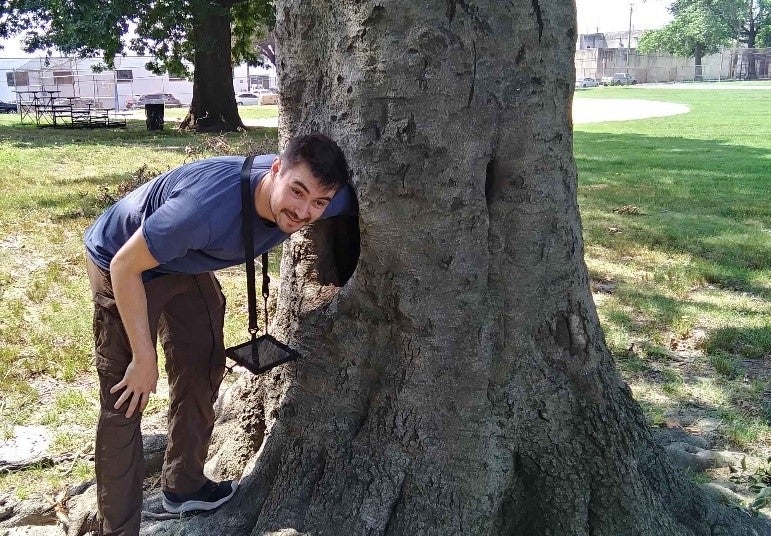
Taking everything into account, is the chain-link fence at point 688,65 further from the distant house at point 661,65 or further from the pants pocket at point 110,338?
the pants pocket at point 110,338

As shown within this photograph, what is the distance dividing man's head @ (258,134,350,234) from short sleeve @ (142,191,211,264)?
229mm

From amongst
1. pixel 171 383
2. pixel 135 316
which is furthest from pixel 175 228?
pixel 171 383

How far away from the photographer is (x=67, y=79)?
41000 mm

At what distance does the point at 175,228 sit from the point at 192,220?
0.06m

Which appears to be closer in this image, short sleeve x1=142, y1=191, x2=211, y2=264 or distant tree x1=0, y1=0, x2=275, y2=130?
short sleeve x1=142, y1=191, x2=211, y2=264

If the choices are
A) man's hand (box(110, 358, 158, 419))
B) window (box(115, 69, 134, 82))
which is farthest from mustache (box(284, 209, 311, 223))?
window (box(115, 69, 134, 82))

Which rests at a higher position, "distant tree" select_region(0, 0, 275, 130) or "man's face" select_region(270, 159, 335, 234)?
"distant tree" select_region(0, 0, 275, 130)

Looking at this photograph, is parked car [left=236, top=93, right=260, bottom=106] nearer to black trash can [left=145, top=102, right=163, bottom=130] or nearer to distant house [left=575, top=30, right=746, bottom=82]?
black trash can [left=145, top=102, right=163, bottom=130]

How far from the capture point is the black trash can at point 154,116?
22.9 m

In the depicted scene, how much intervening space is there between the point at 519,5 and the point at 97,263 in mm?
1624

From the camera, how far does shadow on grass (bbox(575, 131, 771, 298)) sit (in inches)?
292

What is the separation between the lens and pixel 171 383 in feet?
10.1

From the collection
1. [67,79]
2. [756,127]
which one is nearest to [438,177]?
[756,127]

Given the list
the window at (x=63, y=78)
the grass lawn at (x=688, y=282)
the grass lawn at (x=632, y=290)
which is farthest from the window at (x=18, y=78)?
the grass lawn at (x=688, y=282)
